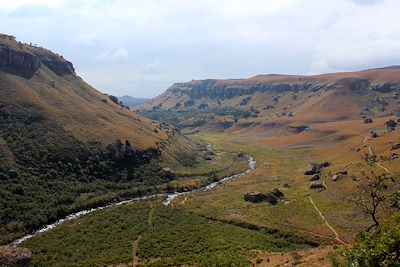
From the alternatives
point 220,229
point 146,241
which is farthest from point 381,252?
point 220,229

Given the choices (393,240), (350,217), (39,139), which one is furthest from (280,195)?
(393,240)

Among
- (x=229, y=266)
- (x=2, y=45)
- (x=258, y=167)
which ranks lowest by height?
(x=258, y=167)

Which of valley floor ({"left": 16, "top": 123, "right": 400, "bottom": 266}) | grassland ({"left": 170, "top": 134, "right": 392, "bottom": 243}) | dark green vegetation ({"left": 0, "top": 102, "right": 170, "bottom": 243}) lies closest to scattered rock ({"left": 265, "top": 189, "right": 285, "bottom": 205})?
valley floor ({"left": 16, "top": 123, "right": 400, "bottom": 266})

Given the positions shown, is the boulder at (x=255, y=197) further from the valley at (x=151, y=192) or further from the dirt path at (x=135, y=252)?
the dirt path at (x=135, y=252)

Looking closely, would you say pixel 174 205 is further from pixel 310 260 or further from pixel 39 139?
pixel 310 260

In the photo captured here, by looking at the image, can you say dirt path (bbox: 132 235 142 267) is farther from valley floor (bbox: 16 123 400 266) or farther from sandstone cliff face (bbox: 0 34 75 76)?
sandstone cliff face (bbox: 0 34 75 76)

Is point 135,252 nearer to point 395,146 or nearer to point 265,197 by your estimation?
point 265,197
